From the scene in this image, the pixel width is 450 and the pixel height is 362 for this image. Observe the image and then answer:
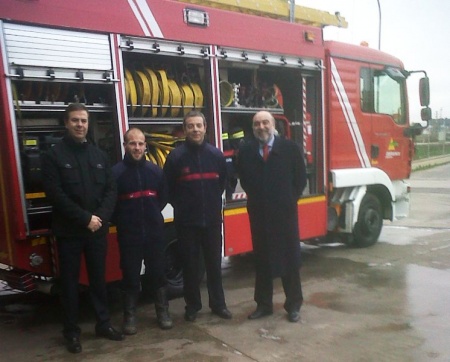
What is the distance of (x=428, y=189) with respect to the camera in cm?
1723

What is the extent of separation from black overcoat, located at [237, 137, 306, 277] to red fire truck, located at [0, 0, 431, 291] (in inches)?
33.2

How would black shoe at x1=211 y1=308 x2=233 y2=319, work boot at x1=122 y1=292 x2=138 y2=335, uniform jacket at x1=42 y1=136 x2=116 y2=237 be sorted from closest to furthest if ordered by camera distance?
uniform jacket at x1=42 y1=136 x2=116 y2=237, work boot at x1=122 y1=292 x2=138 y2=335, black shoe at x1=211 y1=308 x2=233 y2=319

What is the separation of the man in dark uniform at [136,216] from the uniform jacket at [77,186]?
21cm

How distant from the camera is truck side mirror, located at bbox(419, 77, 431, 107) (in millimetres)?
7727

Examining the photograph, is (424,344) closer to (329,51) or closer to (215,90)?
(215,90)

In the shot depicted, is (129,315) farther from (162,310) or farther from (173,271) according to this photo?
(173,271)

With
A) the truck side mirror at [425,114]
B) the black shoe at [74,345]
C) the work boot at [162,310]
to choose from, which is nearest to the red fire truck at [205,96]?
the truck side mirror at [425,114]

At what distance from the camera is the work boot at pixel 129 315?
4.33 m

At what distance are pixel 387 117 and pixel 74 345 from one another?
221 inches

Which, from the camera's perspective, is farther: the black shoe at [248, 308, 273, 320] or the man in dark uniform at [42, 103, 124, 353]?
the black shoe at [248, 308, 273, 320]

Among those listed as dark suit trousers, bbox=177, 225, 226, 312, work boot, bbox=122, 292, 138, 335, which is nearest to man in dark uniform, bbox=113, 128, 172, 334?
work boot, bbox=122, 292, 138, 335

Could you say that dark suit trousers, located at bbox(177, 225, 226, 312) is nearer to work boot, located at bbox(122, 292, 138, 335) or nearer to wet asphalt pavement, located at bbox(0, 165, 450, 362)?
wet asphalt pavement, located at bbox(0, 165, 450, 362)

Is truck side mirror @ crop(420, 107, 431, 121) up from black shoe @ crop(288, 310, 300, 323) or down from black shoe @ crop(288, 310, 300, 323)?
up

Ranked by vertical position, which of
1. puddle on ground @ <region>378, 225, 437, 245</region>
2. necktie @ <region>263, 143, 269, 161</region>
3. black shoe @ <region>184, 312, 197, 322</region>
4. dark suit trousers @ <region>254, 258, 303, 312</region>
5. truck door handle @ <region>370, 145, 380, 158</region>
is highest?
necktie @ <region>263, 143, 269, 161</region>
